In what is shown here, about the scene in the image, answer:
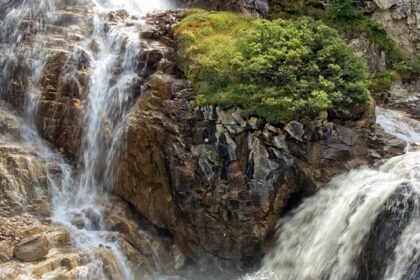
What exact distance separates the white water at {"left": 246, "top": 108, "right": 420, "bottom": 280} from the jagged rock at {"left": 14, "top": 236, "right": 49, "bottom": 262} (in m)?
4.92

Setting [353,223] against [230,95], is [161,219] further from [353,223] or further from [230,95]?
[353,223]

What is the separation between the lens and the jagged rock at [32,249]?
36.9 ft

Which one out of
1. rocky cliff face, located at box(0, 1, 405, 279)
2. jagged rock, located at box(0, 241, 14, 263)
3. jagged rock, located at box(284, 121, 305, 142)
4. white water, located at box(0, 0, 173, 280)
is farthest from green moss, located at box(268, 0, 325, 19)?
jagged rock, located at box(0, 241, 14, 263)

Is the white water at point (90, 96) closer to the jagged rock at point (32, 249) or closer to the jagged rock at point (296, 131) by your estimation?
the jagged rock at point (32, 249)

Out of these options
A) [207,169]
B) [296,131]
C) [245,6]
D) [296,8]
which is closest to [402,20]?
[296,8]

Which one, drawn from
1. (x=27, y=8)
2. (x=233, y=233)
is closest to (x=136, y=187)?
(x=233, y=233)

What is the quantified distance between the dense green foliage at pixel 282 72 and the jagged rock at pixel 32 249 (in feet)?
16.6

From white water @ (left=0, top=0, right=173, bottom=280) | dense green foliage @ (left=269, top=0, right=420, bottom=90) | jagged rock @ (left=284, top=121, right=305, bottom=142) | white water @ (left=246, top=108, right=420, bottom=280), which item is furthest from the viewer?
dense green foliage @ (left=269, top=0, right=420, bottom=90)

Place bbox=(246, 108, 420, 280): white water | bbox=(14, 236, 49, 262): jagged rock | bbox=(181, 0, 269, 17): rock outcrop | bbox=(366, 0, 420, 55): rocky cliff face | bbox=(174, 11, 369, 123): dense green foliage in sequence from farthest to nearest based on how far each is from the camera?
bbox=(366, 0, 420, 55): rocky cliff face
bbox=(181, 0, 269, 17): rock outcrop
bbox=(174, 11, 369, 123): dense green foliage
bbox=(14, 236, 49, 262): jagged rock
bbox=(246, 108, 420, 280): white water

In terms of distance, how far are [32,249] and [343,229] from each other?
686 cm

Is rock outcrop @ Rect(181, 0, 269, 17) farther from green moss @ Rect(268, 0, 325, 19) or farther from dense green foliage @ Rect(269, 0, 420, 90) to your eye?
dense green foliage @ Rect(269, 0, 420, 90)

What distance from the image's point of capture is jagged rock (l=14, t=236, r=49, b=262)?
36.9 feet

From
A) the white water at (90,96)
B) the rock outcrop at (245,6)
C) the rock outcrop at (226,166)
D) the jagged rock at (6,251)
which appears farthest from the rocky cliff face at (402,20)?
the jagged rock at (6,251)

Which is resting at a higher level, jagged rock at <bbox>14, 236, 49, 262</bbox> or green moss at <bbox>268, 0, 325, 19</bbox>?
green moss at <bbox>268, 0, 325, 19</bbox>
